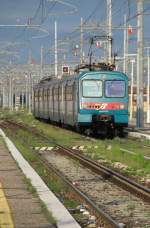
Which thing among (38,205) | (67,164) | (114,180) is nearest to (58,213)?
(38,205)

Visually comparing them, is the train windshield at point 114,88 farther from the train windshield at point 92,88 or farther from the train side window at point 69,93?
the train side window at point 69,93


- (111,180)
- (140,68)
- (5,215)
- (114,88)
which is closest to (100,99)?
(114,88)

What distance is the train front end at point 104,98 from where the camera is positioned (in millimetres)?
32175

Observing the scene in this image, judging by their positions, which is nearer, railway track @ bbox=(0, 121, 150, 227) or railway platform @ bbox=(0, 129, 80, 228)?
railway platform @ bbox=(0, 129, 80, 228)

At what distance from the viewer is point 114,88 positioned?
32562mm

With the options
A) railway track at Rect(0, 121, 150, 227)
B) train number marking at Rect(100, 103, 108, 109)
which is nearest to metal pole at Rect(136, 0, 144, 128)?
train number marking at Rect(100, 103, 108, 109)

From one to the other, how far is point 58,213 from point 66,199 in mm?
2386

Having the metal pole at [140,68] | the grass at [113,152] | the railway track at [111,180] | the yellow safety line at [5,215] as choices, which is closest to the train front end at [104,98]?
the grass at [113,152]

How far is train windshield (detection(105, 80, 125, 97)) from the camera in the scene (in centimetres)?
3259

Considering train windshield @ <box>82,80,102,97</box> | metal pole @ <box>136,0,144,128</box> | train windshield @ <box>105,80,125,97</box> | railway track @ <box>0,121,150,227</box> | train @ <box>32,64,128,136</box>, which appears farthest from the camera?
metal pole @ <box>136,0,144,128</box>

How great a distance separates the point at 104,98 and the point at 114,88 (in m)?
0.67

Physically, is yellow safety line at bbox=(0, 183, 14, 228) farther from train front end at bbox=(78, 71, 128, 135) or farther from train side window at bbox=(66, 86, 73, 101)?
train side window at bbox=(66, 86, 73, 101)

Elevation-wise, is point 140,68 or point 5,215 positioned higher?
point 140,68

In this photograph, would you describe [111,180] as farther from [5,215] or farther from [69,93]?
[69,93]
